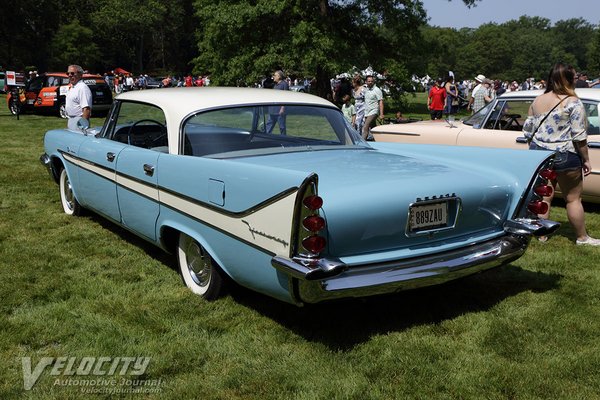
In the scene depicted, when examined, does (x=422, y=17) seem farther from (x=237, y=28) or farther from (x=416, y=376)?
(x=416, y=376)

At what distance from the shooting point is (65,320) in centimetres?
375

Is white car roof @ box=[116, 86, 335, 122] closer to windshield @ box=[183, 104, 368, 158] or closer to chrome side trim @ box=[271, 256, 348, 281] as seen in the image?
windshield @ box=[183, 104, 368, 158]

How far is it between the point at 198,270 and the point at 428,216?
1.71 meters

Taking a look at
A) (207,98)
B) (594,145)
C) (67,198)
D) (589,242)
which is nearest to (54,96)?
(67,198)

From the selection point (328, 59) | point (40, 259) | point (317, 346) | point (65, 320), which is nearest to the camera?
point (317, 346)

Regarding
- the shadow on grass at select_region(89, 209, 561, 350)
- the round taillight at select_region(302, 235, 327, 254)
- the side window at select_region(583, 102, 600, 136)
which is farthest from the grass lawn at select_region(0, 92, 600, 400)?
the side window at select_region(583, 102, 600, 136)

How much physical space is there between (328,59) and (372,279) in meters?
20.0

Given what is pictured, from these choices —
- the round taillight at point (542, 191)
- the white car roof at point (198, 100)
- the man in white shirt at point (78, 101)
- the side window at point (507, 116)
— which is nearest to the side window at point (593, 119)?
the side window at point (507, 116)

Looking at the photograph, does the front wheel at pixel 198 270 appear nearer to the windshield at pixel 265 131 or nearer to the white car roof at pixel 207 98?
the windshield at pixel 265 131

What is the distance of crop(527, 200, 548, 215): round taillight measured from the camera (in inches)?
152

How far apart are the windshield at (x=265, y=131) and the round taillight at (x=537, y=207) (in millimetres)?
1380

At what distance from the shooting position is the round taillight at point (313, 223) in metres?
2.94

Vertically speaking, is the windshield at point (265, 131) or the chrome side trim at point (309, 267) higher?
the windshield at point (265, 131)

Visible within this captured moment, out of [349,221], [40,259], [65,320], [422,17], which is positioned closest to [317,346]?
[349,221]
